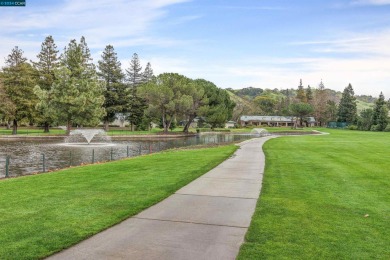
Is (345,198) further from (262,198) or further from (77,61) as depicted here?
(77,61)

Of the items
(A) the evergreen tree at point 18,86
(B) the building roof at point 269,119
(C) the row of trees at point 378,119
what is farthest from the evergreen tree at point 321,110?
(A) the evergreen tree at point 18,86

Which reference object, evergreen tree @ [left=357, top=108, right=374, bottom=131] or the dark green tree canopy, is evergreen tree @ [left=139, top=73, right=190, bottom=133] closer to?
the dark green tree canopy

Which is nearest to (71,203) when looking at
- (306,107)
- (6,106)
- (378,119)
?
(6,106)

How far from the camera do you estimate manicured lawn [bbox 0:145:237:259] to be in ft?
20.7

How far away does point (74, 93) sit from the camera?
58.3 metres

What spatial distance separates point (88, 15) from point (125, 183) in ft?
56.0

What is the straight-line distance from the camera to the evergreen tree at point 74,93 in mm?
57438

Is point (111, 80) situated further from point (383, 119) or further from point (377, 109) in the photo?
point (377, 109)

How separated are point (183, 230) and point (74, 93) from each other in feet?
183

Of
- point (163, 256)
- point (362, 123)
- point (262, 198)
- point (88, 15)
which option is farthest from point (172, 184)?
point (362, 123)

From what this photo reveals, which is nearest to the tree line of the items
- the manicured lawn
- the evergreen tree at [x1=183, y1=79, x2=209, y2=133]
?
the evergreen tree at [x1=183, y1=79, x2=209, y2=133]

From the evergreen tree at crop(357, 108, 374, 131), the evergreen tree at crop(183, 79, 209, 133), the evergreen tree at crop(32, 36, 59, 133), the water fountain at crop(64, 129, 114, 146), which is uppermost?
the evergreen tree at crop(32, 36, 59, 133)

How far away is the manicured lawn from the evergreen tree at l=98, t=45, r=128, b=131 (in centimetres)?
6457

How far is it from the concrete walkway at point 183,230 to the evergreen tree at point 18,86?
57.6 meters
